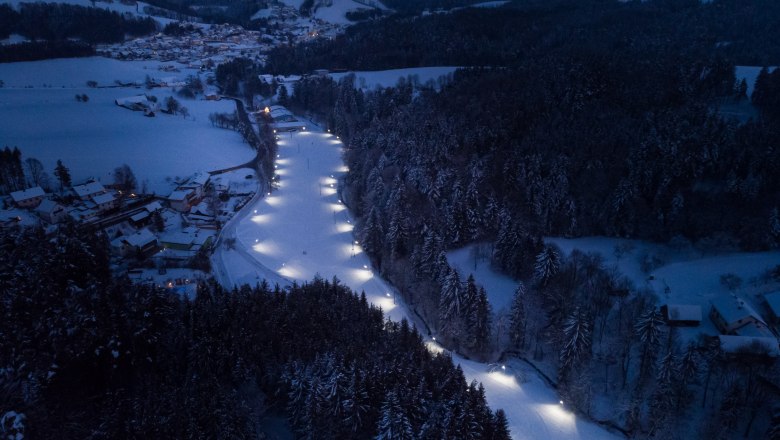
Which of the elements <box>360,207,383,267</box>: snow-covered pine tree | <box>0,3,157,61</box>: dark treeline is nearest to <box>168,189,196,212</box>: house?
<box>360,207,383,267</box>: snow-covered pine tree

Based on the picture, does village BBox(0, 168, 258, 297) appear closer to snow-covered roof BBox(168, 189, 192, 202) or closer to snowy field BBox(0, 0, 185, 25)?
snow-covered roof BBox(168, 189, 192, 202)

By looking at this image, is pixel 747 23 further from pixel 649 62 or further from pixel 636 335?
A: pixel 636 335

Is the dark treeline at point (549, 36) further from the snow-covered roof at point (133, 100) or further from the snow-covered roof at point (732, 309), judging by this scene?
the snow-covered roof at point (732, 309)

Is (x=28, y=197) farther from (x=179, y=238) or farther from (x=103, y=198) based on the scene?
(x=179, y=238)

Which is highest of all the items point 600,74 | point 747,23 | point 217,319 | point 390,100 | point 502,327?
point 747,23

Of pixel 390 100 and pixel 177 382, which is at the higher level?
pixel 390 100

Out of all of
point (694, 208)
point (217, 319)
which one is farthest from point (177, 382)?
point (694, 208)

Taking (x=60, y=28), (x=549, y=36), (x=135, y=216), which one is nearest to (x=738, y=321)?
(x=135, y=216)
